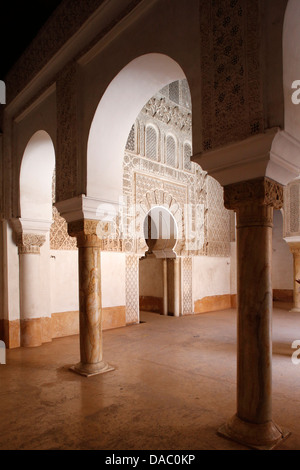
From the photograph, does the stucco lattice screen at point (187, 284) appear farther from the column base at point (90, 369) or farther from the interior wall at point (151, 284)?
the column base at point (90, 369)

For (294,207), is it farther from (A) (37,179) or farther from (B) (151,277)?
(A) (37,179)

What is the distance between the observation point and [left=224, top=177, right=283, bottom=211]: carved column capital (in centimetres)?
269

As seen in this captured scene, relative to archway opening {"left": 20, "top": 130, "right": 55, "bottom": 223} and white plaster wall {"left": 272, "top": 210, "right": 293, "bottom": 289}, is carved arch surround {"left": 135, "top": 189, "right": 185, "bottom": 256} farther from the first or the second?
white plaster wall {"left": 272, "top": 210, "right": 293, "bottom": 289}

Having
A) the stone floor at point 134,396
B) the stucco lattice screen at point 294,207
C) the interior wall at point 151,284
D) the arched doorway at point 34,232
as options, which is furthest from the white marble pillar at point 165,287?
the arched doorway at point 34,232

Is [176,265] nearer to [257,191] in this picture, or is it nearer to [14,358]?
[14,358]

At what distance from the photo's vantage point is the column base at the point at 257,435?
8.59ft

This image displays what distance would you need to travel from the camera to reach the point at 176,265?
9.70 meters

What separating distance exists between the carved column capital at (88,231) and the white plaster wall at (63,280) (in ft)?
8.19

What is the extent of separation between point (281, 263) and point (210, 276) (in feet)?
14.9

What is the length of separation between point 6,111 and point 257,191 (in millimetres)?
5235

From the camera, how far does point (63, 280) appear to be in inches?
278

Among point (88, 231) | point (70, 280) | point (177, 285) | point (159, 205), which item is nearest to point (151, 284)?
point (177, 285)

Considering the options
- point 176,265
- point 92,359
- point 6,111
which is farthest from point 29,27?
point 176,265

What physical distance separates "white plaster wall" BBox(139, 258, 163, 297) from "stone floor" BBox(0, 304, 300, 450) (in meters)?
3.49
